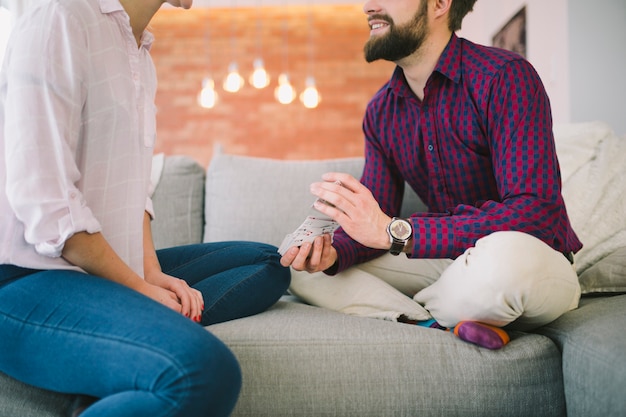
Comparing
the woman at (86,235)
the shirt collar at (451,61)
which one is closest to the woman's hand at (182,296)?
the woman at (86,235)

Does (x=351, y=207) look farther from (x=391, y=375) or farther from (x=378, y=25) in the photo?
(x=378, y=25)

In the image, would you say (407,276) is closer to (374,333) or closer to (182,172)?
(374,333)

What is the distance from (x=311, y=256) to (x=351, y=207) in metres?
0.21

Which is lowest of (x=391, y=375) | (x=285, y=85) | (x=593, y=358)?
(x=285, y=85)

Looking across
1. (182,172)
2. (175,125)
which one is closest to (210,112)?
(175,125)

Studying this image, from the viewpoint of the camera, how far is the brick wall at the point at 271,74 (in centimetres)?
675

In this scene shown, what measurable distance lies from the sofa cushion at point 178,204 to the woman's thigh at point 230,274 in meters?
0.54

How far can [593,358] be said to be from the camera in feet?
3.52

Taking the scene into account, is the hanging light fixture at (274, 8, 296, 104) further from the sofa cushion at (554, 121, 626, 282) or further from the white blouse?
the white blouse

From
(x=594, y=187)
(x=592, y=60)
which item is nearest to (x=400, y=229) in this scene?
(x=594, y=187)

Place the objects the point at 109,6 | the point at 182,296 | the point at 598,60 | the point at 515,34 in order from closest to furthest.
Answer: the point at 109,6
the point at 182,296
the point at 598,60
the point at 515,34

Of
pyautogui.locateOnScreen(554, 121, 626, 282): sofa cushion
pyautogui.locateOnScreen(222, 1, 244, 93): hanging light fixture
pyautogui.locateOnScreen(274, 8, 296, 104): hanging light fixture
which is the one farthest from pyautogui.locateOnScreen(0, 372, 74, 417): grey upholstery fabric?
pyautogui.locateOnScreen(274, 8, 296, 104): hanging light fixture

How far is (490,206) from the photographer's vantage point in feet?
4.63

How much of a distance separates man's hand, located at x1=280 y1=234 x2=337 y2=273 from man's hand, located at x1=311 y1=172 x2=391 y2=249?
122 mm
